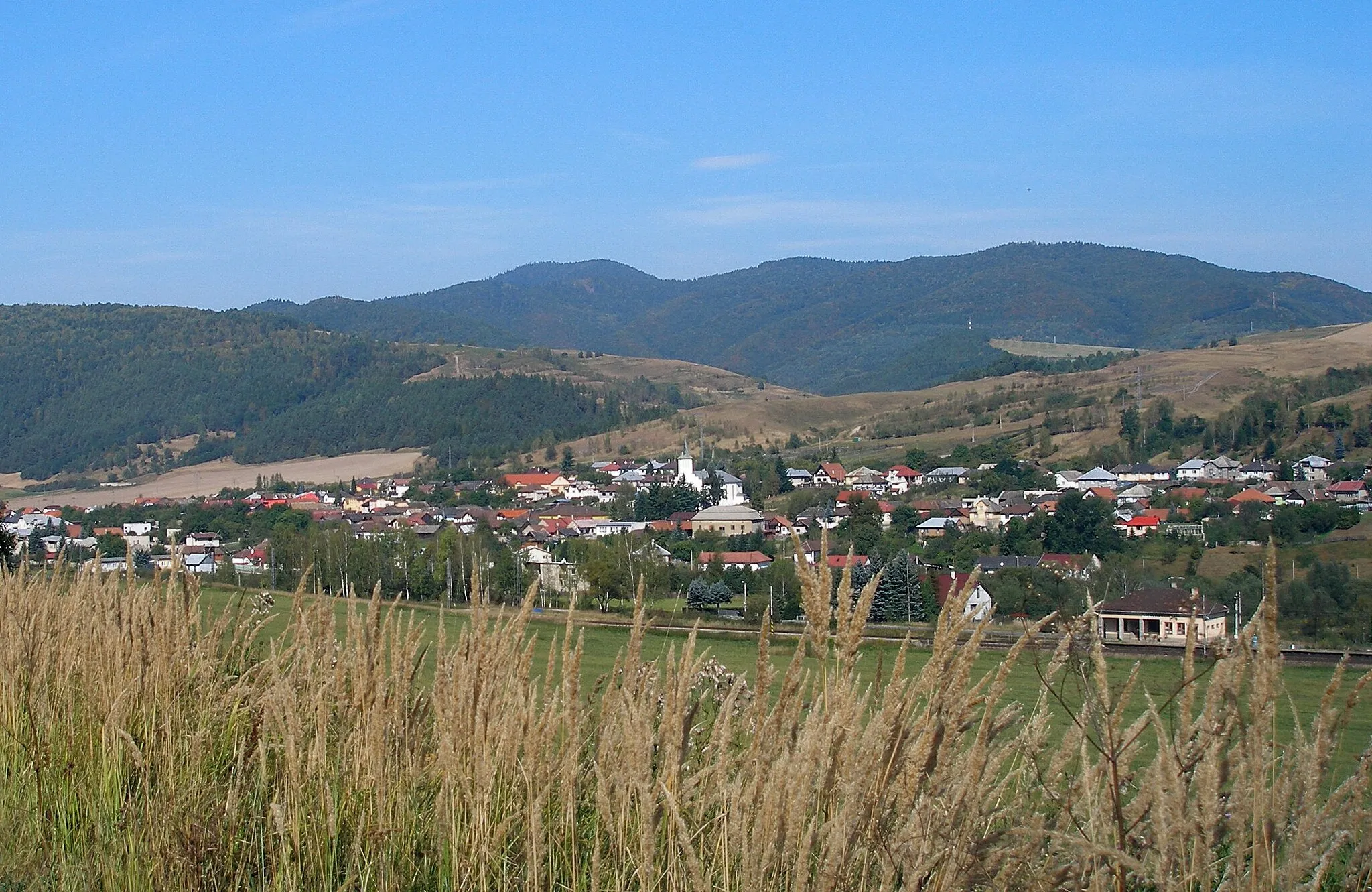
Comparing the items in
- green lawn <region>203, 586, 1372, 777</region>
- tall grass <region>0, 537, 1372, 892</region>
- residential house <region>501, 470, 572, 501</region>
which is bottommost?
residential house <region>501, 470, 572, 501</region>

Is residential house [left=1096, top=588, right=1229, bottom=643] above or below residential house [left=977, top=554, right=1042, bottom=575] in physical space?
above

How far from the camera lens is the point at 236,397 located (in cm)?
13825

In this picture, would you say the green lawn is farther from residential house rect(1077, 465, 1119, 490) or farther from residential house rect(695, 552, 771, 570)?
residential house rect(1077, 465, 1119, 490)

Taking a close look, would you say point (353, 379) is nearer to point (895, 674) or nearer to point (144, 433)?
point (144, 433)

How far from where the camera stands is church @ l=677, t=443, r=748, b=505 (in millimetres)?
61312

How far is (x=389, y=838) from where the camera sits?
2.71 meters

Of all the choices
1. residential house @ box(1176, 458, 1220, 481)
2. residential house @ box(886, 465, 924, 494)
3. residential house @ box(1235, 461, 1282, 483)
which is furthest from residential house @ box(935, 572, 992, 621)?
residential house @ box(886, 465, 924, 494)

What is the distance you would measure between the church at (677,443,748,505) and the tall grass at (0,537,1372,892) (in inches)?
2148

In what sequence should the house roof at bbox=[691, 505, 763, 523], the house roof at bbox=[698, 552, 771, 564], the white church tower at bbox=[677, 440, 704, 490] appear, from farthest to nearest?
the white church tower at bbox=[677, 440, 704, 490]
the house roof at bbox=[691, 505, 763, 523]
the house roof at bbox=[698, 552, 771, 564]

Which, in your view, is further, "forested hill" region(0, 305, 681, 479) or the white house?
"forested hill" region(0, 305, 681, 479)

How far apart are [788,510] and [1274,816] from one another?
5211 cm

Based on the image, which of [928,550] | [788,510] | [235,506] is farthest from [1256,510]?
[235,506]

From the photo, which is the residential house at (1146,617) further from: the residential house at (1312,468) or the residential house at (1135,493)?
the residential house at (1312,468)

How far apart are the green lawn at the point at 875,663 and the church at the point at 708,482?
149 feet
